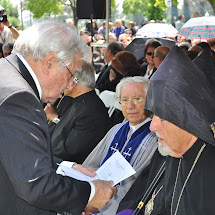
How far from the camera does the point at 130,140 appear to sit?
3.62 metres

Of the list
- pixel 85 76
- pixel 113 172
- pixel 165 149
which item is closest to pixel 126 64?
pixel 85 76

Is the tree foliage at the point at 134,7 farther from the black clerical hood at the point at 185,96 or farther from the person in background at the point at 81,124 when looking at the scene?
the black clerical hood at the point at 185,96

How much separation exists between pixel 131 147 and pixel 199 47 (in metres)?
4.98

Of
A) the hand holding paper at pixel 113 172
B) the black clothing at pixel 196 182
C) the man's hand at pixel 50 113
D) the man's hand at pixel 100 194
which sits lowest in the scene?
the man's hand at pixel 50 113

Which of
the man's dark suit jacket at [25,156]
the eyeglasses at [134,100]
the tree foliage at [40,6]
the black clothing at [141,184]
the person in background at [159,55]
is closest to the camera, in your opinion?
the man's dark suit jacket at [25,156]

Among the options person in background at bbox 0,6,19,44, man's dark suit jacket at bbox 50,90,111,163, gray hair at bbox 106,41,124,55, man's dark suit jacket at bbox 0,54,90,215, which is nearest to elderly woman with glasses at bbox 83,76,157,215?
man's dark suit jacket at bbox 50,90,111,163

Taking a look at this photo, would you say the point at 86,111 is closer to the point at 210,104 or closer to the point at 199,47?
the point at 210,104

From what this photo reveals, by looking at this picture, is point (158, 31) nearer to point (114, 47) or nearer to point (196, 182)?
point (114, 47)

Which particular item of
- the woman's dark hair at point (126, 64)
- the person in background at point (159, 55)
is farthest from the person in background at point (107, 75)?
the person in background at point (159, 55)

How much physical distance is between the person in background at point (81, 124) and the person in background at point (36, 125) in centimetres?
169

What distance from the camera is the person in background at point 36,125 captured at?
194 centimetres

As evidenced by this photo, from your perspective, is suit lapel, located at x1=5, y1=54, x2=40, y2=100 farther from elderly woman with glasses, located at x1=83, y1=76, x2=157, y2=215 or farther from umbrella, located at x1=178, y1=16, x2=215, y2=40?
umbrella, located at x1=178, y1=16, x2=215, y2=40

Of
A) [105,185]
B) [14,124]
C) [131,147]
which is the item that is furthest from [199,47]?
[14,124]

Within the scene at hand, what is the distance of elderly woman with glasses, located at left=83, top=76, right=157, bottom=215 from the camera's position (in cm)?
339
